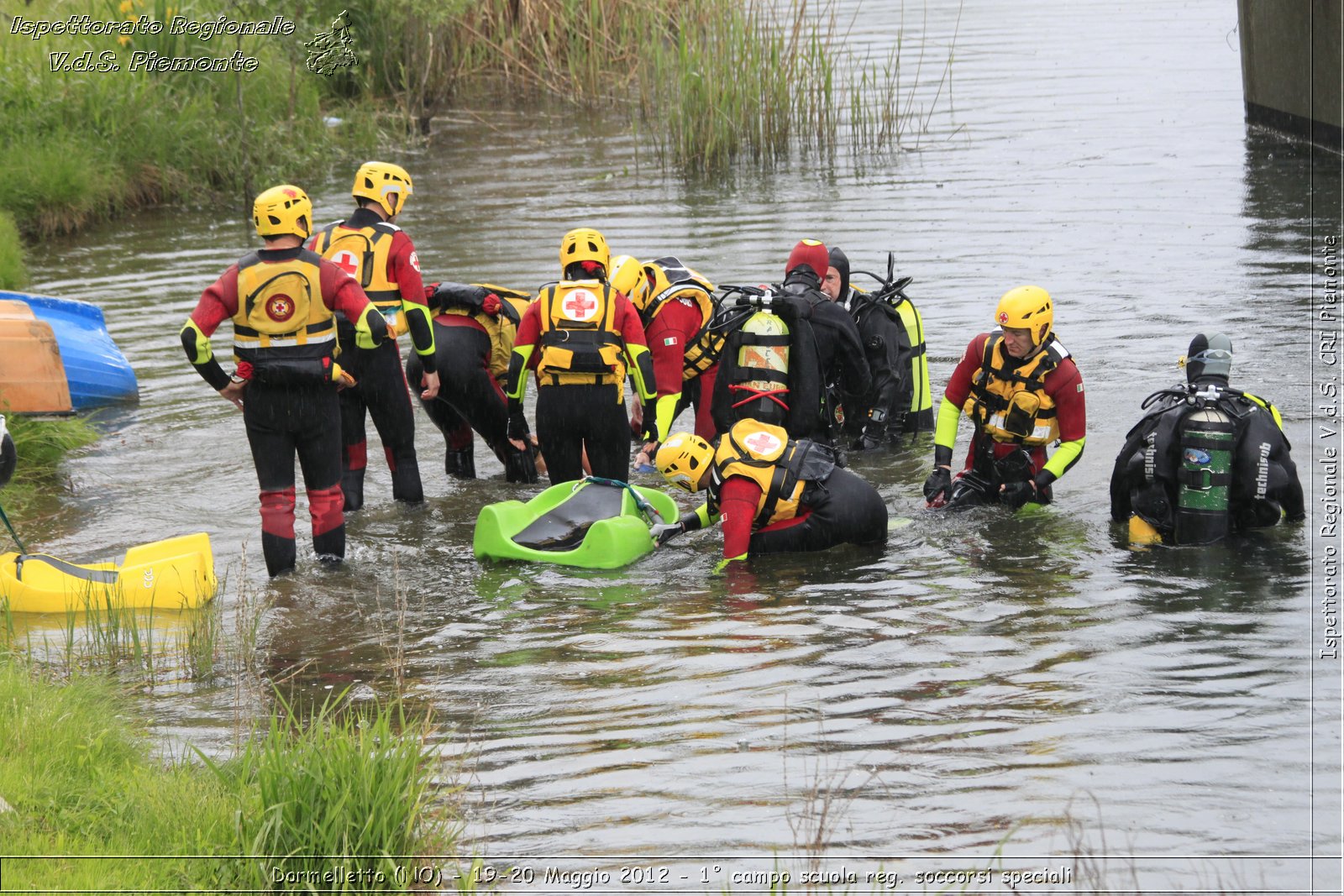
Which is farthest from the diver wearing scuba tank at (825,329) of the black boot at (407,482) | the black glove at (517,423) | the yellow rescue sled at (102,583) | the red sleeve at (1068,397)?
the yellow rescue sled at (102,583)

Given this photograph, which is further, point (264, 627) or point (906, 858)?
point (264, 627)

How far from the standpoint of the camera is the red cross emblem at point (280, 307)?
7078 mm

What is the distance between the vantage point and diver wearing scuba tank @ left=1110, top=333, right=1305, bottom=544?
6871mm

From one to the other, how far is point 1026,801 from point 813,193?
42.2ft

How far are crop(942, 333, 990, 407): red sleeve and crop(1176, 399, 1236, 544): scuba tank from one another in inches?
50.8

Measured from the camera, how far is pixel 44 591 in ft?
22.4

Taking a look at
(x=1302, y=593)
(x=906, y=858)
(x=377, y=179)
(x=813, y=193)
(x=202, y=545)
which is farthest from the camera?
(x=813, y=193)

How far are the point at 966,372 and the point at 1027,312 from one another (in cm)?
58

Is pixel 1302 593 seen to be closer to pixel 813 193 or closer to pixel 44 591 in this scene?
pixel 44 591

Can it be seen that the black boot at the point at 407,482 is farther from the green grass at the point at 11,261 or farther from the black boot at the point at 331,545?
the green grass at the point at 11,261

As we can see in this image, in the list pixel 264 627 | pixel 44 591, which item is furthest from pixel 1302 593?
pixel 44 591

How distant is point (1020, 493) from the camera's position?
7938 mm

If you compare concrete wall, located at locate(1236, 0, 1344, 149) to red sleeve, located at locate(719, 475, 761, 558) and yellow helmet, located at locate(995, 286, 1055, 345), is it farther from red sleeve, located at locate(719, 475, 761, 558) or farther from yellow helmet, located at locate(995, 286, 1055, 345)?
red sleeve, located at locate(719, 475, 761, 558)

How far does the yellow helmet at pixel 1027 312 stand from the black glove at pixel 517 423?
286 cm
